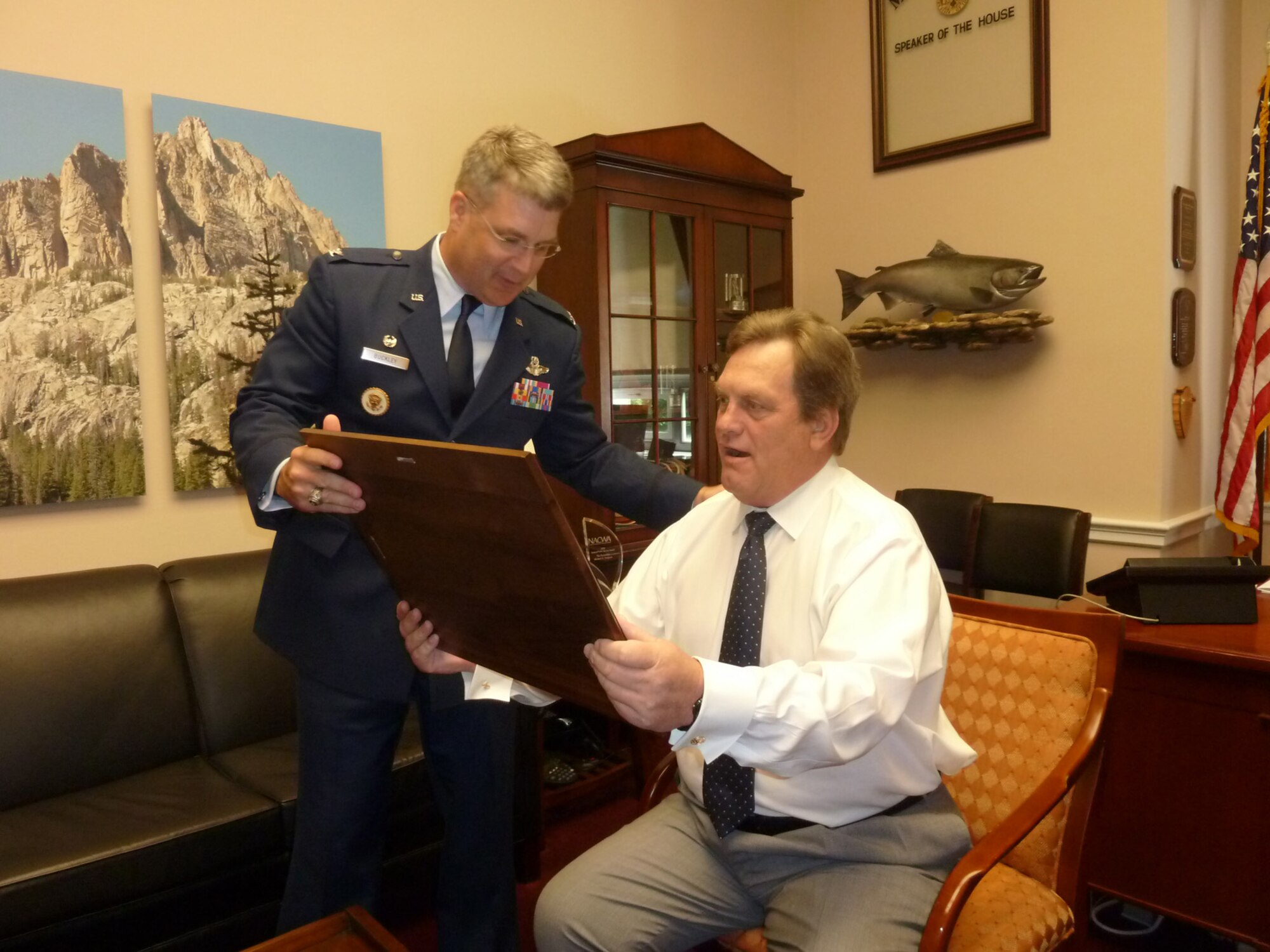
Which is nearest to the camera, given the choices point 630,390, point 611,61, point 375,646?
point 375,646

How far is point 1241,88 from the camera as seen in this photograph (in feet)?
11.6

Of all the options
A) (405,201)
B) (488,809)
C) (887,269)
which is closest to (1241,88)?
(887,269)

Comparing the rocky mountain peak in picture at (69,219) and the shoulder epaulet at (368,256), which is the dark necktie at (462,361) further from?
the rocky mountain peak in picture at (69,219)

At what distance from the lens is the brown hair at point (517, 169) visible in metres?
1.44

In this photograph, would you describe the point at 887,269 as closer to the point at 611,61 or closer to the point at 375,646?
the point at 611,61

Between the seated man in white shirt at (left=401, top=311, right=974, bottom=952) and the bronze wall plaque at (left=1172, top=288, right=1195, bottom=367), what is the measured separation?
231cm

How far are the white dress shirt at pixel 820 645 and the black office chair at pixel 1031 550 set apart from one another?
62.9 inches

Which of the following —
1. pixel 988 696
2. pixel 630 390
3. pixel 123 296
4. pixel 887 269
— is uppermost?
pixel 887 269

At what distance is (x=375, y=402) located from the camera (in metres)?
1.50

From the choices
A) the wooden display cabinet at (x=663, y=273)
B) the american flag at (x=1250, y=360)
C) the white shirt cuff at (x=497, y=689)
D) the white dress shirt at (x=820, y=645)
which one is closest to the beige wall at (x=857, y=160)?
the american flag at (x=1250, y=360)

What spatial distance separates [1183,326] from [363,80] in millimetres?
2831

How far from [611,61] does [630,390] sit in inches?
52.2

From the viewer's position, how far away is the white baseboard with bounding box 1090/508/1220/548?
3160 millimetres

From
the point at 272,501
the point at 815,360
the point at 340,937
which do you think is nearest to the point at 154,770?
the point at 340,937
